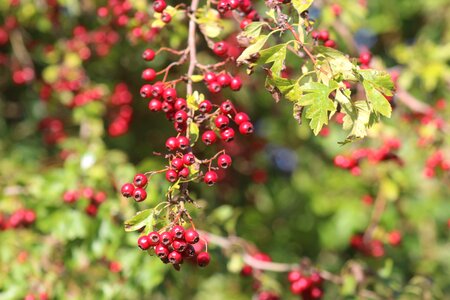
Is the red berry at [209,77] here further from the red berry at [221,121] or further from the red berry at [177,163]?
the red berry at [177,163]

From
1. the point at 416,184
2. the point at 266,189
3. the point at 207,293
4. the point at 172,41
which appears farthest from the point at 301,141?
the point at 172,41

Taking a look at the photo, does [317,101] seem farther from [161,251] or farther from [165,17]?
[165,17]

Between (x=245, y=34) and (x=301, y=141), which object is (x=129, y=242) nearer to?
(x=245, y=34)

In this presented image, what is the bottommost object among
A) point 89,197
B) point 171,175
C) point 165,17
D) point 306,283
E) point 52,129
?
point 52,129

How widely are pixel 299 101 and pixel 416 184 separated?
4.03 meters

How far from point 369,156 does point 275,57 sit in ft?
6.86

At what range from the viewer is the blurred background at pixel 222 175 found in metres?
4.15

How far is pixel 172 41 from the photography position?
4055 mm

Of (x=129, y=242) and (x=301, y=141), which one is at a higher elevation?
(x=129, y=242)

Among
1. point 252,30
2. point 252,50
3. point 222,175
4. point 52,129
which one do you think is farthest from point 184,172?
point 52,129

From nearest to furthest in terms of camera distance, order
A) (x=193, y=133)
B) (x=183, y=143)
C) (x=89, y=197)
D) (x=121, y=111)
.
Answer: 1. (x=183, y=143)
2. (x=193, y=133)
3. (x=89, y=197)
4. (x=121, y=111)

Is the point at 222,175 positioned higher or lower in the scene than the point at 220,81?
lower

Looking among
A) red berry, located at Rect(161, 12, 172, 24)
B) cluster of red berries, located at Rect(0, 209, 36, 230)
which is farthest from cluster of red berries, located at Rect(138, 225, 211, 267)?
cluster of red berries, located at Rect(0, 209, 36, 230)

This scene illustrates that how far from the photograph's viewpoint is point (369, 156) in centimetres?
446
